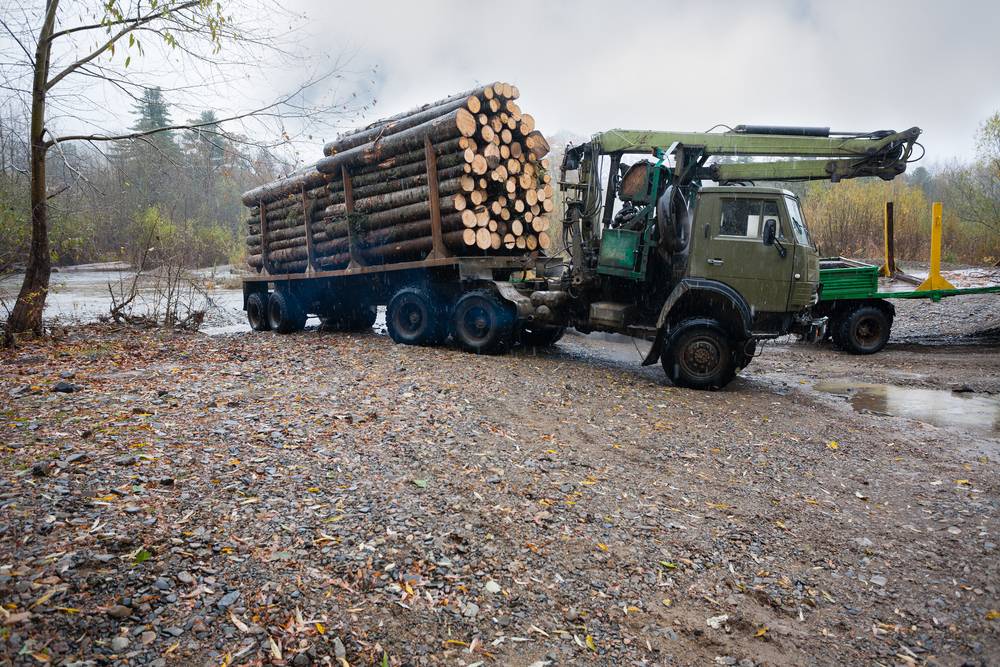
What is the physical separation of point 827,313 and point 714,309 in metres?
4.73

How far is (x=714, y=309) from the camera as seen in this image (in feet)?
24.3

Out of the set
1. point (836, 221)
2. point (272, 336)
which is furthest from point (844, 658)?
point (836, 221)

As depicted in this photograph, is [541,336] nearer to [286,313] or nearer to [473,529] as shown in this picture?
[286,313]

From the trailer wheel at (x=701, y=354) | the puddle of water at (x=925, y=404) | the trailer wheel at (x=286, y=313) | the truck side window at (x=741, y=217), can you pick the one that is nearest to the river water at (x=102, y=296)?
the trailer wheel at (x=286, y=313)

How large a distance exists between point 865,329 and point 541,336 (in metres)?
5.88

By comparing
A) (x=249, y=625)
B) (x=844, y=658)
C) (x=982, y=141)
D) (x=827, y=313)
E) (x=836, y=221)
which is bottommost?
(x=844, y=658)

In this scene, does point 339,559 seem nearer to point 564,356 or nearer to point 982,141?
point 564,356

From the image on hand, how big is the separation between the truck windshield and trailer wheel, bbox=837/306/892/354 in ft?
12.7

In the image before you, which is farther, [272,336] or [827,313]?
[272,336]

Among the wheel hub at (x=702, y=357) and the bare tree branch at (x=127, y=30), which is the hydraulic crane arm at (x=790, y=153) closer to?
the wheel hub at (x=702, y=357)

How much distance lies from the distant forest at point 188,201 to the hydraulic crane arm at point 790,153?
18.3ft

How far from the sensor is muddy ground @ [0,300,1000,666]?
2551 mm

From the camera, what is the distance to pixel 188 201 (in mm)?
21375

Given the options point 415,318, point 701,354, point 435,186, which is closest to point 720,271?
point 701,354
